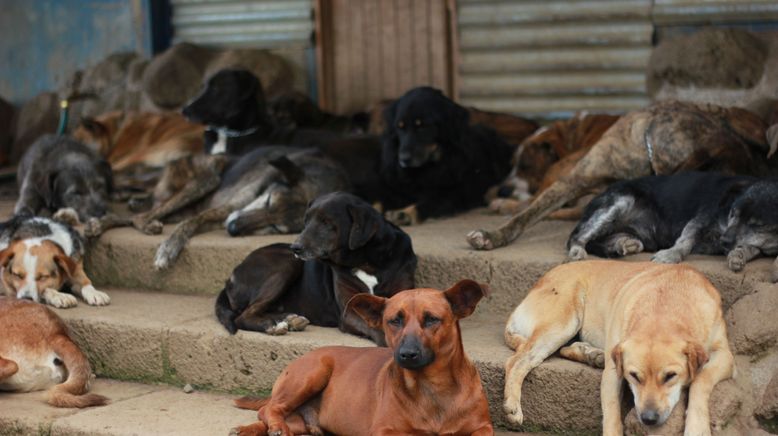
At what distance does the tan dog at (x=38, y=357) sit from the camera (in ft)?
21.5

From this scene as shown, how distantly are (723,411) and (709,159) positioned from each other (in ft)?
8.11

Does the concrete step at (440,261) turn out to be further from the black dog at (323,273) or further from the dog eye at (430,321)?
the dog eye at (430,321)

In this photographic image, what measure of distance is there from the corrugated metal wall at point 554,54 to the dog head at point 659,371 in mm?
4746

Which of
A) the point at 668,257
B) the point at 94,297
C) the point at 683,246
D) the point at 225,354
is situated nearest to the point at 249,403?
the point at 225,354

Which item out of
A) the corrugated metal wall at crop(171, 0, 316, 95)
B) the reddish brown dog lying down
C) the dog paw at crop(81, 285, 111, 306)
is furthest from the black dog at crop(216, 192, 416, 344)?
the corrugated metal wall at crop(171, 0, 316, 95)

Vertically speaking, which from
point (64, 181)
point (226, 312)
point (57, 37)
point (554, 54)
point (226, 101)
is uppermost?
point (554, 54)

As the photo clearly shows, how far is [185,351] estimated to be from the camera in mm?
6699

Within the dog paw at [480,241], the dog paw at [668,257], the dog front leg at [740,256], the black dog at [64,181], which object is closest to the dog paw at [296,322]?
the dog paw at [480,241]

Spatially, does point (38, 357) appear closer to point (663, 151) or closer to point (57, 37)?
point (663, 151)

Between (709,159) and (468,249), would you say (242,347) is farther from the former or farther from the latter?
(709,159)

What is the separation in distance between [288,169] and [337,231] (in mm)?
1861

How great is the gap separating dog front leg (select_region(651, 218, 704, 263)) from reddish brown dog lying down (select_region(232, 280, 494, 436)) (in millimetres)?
1581

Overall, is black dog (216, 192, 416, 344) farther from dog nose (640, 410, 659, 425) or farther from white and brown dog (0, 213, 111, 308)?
dog nose (640, 410, 659, 425)

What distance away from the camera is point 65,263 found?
749cm
